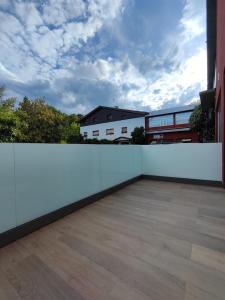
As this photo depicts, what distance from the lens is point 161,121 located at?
14797mm

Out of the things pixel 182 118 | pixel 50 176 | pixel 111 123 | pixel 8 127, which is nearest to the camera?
pixel 50 176

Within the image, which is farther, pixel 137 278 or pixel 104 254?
pixel 104 254

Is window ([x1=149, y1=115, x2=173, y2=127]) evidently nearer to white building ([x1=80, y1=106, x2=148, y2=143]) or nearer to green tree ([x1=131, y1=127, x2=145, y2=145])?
white building ([x1=80, y1=106, x2=148, y2=143])

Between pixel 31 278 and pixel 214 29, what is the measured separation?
7.48 metres

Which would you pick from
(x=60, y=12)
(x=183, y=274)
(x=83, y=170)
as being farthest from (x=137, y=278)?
(x=60, y=12)

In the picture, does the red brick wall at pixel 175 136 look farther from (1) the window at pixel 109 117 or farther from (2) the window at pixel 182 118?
(1) the window at pixel 109 117

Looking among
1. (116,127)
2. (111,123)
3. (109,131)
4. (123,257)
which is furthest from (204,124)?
(109,131)

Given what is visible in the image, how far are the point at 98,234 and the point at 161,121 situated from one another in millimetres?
14319

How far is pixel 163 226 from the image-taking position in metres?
1.87

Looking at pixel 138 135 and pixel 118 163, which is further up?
pixel 138 135

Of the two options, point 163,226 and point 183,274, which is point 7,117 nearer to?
point 163,226

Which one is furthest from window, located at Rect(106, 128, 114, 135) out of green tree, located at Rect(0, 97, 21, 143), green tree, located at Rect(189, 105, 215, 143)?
green tree, located at Rect(0, 97, 21, 143)

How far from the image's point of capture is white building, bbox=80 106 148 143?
15994 millimetres

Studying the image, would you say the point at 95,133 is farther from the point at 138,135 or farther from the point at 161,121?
the point at 161,121
